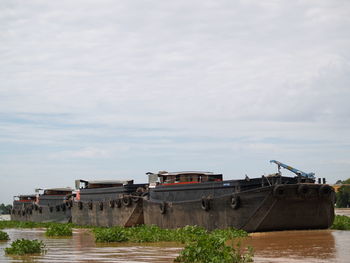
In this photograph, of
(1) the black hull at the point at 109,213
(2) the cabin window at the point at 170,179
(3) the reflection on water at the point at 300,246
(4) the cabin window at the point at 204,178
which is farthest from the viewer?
(1) the black hull at the point at 109,213

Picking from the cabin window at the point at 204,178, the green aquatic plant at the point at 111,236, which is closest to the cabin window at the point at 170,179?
the cabin window at the point at 204,178

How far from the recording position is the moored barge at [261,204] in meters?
20.5

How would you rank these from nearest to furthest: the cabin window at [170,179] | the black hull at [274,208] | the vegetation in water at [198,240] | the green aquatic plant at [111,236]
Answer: the vegetation in water at [198,240], the green aquatic plant at [111,236], the black hull at [274,208], the cabin window at [170,179]

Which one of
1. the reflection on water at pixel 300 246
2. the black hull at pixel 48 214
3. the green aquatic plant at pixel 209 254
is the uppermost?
the black hull at pixel 48 214

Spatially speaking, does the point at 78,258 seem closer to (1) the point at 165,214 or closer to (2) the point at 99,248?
(2) the point at 99,248

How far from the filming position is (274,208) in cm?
2055

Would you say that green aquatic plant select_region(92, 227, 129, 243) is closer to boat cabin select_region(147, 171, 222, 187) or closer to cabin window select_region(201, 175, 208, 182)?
boat cabin select_region(147, 171, 222, 187)

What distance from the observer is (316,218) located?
69.9 ft

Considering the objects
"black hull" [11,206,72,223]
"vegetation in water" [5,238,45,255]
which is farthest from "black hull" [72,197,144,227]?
"vegetation in water" [5,238,45,255]

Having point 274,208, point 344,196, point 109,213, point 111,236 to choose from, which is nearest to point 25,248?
point 111,236

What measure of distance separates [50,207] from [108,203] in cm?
1457

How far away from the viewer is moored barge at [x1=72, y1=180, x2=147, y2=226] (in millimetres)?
31812

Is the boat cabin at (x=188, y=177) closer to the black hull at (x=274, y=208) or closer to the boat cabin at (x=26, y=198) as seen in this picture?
the black hull at (x=274, y=208)

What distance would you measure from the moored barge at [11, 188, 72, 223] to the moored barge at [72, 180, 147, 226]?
3.68 m
